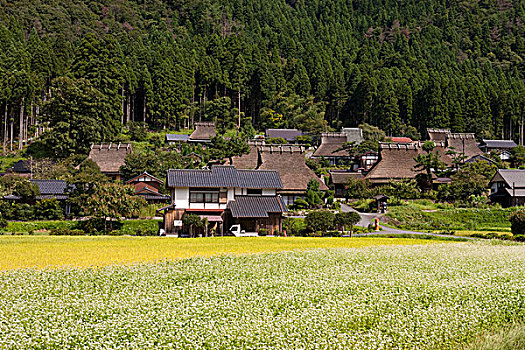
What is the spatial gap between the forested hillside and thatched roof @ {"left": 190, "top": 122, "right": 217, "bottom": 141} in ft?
19.6

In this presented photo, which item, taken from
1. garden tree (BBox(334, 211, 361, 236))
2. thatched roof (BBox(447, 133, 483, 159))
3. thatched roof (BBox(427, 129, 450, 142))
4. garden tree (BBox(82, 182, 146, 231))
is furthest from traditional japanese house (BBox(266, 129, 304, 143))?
garden tree (BBox(82, 182, 146, 231))

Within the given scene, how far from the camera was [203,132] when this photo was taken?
210 ft

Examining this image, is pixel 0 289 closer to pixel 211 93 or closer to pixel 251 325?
pixel 251 325

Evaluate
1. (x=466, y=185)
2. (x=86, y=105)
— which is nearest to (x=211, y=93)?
(x=86, y=105)

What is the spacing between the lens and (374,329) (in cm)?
887

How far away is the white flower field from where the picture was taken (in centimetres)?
809

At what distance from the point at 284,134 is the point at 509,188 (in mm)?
Answer: 31577

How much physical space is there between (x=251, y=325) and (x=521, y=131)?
78.9 metres

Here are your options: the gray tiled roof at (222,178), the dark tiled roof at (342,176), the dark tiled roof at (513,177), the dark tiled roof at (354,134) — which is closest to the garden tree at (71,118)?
the gray tiled roof at (222,178)

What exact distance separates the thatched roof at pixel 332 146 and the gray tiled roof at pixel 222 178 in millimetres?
27017

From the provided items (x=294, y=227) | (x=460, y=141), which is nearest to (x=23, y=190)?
(x=294, y=227)

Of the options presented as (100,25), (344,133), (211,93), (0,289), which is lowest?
(0,289)

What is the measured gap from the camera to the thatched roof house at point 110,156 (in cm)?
4900

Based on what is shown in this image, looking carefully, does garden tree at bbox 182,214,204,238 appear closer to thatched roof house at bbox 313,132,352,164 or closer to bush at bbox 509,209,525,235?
bush at bbox 509,209,525,235
